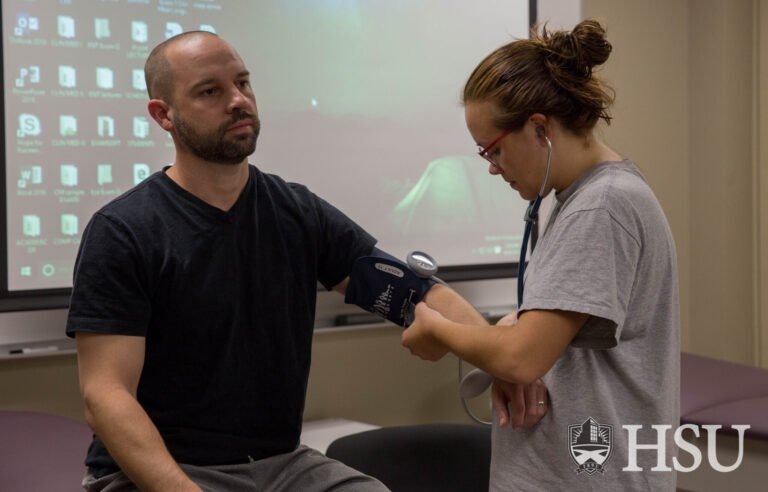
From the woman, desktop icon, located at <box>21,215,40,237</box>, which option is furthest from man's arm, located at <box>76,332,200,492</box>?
desktop icon, located at <box>21,215,40,237</box>

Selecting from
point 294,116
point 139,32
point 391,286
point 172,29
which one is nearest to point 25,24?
point 139,32

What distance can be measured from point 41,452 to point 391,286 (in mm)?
955

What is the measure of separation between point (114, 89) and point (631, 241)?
5.69 feet

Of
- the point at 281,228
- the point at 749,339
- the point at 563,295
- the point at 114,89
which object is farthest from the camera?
the point at 749,339

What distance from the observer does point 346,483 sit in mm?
1797

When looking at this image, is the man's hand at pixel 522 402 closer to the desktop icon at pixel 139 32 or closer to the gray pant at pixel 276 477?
the gray pant at pixel 276 477

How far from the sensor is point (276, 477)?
1803 mm

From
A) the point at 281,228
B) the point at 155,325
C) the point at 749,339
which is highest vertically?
the point at 281,228

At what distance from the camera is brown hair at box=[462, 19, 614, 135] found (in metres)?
1.52

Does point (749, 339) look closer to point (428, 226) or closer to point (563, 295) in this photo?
point (428, 226)

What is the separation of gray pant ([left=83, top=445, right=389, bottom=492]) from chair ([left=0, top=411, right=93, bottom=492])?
36cm

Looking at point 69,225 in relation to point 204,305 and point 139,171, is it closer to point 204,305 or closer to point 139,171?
point 139,171

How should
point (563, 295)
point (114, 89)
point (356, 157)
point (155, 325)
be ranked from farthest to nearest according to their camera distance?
1. point (356, 157)
2. point (114, 89)
3. point (155, 325)
4. point (563, 295)

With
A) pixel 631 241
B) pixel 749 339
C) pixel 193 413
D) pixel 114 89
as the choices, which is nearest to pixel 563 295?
pixel 631 241
